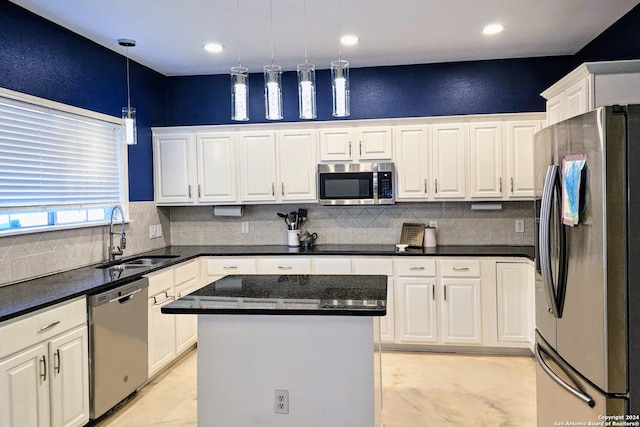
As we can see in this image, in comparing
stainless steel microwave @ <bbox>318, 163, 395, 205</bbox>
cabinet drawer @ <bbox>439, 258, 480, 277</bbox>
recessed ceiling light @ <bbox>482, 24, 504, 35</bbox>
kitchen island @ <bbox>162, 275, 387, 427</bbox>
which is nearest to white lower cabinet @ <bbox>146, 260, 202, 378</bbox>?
kitchen island @ <bbox>162, 275, 387, 427</bbox>

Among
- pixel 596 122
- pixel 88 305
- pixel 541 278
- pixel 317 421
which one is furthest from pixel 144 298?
pixel 596 122

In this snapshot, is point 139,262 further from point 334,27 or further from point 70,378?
point 334,27

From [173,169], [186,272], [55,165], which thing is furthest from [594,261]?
[173,169]

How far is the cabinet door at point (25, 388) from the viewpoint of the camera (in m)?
2.24

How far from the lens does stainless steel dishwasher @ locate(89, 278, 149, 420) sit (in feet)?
9.45

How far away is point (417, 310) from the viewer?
4230 millimetres

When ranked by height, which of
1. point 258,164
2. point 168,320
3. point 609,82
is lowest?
point 168,320

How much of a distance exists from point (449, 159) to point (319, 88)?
1.50 m

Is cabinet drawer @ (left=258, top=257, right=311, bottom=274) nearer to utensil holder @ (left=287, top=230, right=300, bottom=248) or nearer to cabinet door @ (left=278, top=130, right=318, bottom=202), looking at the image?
utensil holder @ (left=287, top=230, right=300, bottom=248)

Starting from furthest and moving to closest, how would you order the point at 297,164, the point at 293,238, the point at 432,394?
the point at 293,238 → the point at 297,164 → the point at 432,394

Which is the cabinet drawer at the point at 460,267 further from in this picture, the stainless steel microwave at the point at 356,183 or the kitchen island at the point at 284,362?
the kitchen island at the point at 284,362

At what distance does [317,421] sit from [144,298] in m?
1.72

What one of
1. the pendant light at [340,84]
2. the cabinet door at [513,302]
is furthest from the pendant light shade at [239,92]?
the cabinet door at [513,302]

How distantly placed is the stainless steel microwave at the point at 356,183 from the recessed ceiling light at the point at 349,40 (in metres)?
1.10
